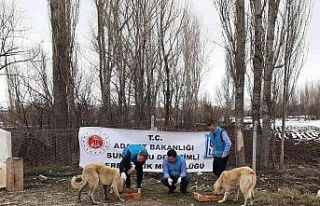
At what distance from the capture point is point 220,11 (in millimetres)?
17672

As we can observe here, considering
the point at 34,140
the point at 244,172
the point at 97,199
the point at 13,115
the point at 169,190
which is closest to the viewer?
the point at 244,172

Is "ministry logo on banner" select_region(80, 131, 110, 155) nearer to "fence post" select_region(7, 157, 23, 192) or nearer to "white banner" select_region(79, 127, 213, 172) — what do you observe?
"white banner" select_region(79, 127, 213, 172)

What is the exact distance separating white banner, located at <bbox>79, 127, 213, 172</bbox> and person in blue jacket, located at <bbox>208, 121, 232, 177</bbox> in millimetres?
2375

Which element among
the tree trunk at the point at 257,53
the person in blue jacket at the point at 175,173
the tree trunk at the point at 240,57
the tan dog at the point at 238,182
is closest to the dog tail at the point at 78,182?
the person in blue jacket at the point at 175,173

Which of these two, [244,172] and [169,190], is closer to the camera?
[244,172]

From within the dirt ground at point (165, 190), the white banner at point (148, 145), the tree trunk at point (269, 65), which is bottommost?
the dirt ground at point (165, 190)

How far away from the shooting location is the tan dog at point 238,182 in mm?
10031

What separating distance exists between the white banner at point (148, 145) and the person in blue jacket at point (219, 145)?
238 centimetres

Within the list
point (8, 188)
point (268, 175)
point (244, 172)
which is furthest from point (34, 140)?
point (244, 172)

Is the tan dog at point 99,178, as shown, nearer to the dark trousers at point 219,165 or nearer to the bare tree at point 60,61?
the dark trousers at point 219,165

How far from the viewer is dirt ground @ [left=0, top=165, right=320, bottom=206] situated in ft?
34.8

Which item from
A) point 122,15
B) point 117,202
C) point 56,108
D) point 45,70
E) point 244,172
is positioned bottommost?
point 117,202

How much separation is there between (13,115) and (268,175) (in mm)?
12675

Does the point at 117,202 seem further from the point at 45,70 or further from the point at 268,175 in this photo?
the point at 45,70
